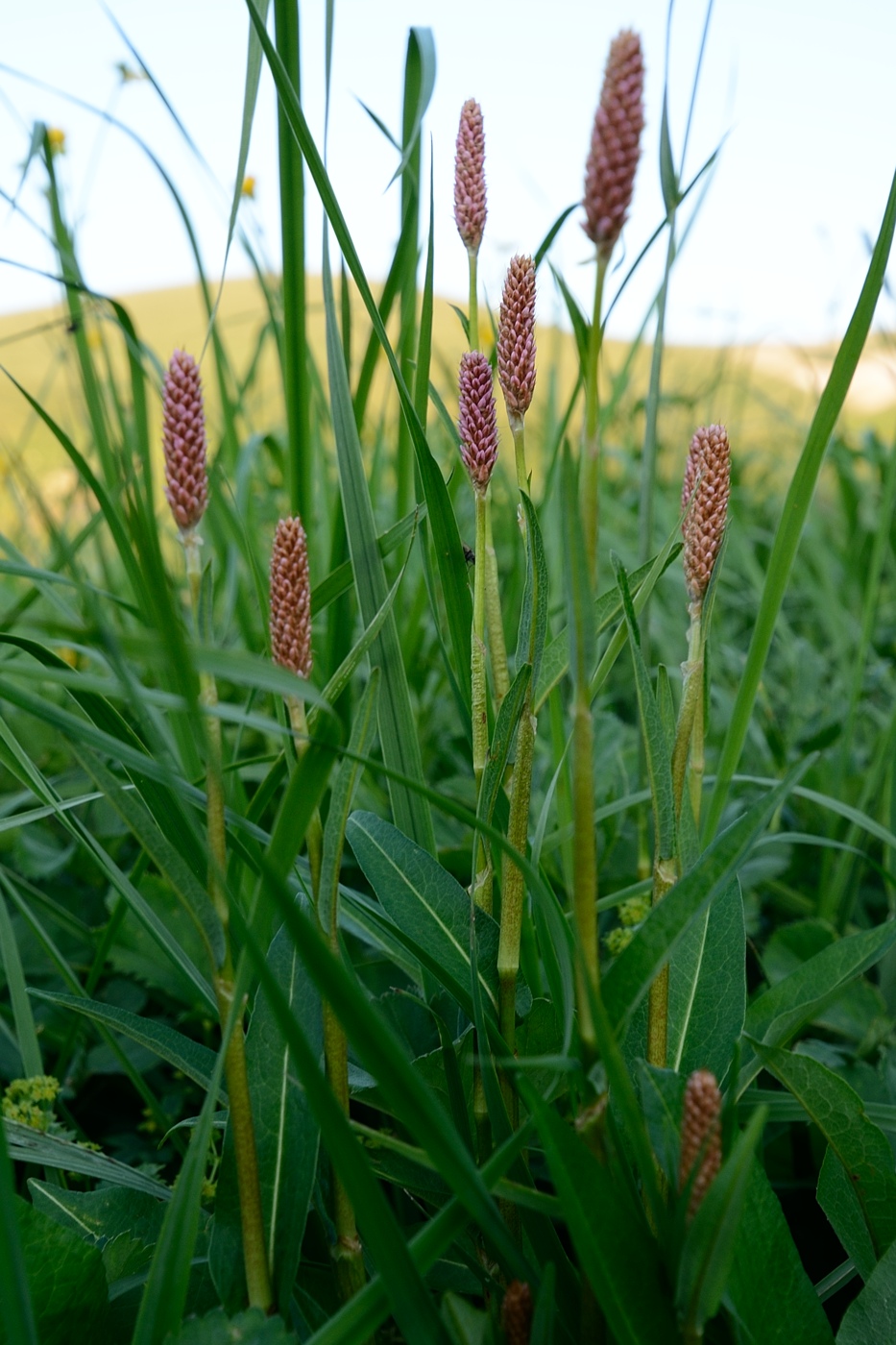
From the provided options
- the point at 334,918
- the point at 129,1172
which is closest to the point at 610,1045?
the point at 334,918

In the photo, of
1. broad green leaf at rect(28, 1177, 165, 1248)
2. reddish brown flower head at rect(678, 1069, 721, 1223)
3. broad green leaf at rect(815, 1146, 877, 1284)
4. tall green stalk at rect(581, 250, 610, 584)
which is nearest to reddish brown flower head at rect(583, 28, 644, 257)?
tall green stalk at rect(581, 250, 610, 584)

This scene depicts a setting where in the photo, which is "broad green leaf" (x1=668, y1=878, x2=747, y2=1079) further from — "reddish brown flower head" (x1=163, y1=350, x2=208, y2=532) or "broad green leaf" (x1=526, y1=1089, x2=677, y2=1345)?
"reddish brown flower head" (x1=163, y1=350, x2=208, y2=532)

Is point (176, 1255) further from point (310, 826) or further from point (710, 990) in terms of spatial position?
point (710, 990)

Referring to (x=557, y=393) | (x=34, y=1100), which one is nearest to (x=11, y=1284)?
(x=34, y=1100)

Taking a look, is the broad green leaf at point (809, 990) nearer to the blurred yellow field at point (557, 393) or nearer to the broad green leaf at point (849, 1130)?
the broad green leaf at point (849, 1130)

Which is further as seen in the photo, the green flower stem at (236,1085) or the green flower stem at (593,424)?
the green flower stem at (236,1085)

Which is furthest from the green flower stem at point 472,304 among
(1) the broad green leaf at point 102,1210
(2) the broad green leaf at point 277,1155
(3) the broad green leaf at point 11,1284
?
(1) the broad green leaf at point 102,1210
